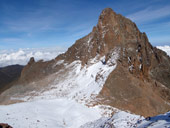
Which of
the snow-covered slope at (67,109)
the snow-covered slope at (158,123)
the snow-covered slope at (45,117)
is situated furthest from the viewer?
the snow-covered slope at (67,109)

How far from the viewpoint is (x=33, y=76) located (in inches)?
1805

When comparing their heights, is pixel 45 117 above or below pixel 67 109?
above

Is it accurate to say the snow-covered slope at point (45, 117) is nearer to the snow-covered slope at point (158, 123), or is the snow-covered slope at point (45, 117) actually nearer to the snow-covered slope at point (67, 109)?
the snow-covered slope at point (67, 109)

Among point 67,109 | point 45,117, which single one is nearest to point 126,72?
point 67,109

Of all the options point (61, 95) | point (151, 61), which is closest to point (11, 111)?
point (61, 95)

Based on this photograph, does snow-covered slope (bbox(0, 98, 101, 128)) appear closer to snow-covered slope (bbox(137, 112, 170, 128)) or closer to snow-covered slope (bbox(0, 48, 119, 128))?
snow-covered slope (bbox(0, 48, 119, 128))

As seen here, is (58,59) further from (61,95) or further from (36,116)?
(36,116)

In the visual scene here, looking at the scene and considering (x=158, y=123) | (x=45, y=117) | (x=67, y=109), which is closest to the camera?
(x=158, y=123)

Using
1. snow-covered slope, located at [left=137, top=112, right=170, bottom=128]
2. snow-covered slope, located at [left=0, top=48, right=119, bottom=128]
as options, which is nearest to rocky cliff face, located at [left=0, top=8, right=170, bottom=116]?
snow-covered slope, located at [left=0, top=48, right=119, bottom=128]

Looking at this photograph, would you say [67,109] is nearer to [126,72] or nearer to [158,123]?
[126,72]

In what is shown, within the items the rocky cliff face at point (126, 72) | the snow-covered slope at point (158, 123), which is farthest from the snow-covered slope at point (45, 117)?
the snow-covered slope at point (158, 123)

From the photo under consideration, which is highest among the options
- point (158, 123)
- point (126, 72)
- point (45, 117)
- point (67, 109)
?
point (126, 72)

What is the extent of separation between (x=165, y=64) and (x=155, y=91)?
2067 cm

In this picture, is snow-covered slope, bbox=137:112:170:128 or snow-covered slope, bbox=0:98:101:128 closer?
snow-covered slope, bbox=137:112:170:128
